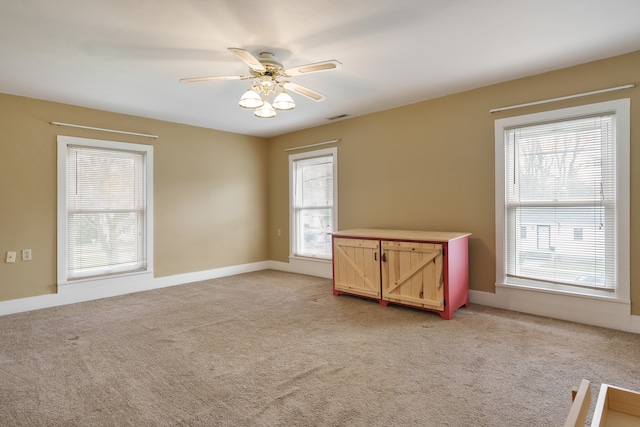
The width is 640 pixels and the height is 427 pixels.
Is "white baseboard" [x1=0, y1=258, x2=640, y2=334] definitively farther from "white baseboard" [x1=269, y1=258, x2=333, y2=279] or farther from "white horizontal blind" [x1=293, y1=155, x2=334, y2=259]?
"white horizontal blind" [x1=293, y1=155, x2=334, y2=259]

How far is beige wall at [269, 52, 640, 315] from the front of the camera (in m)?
3.16

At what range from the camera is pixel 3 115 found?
3799mm

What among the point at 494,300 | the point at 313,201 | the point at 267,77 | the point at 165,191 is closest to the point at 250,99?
the point at 267,77

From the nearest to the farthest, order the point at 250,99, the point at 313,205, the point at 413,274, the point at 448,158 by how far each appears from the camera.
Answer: the point at 250,99, the point at 413,274, the point at 448,158, the point at 313,205

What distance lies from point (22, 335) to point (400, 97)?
4703 millimetres

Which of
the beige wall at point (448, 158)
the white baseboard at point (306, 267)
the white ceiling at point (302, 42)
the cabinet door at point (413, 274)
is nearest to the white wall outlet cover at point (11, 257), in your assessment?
the white ceiling at point (302, 42)

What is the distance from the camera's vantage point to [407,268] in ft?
12.1

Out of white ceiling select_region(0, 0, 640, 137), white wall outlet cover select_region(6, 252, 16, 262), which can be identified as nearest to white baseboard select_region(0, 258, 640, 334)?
white wall outlet cover select_region(6, 252, 16, 262)

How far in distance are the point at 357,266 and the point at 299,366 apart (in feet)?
6.05

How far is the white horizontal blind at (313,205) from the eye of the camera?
5.54 m

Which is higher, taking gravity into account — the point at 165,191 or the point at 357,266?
the point at 165,191

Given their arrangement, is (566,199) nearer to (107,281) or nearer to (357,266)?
(357,266)

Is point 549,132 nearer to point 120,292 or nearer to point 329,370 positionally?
point 329,370

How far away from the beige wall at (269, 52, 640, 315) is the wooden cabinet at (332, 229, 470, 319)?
1.42 ft
